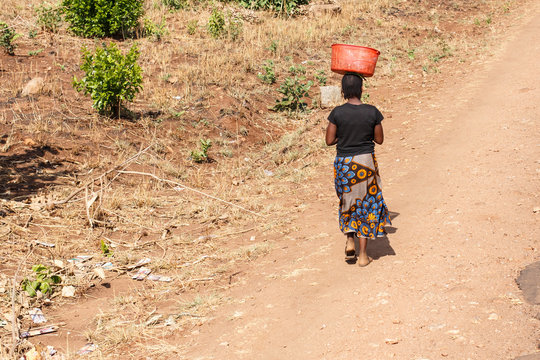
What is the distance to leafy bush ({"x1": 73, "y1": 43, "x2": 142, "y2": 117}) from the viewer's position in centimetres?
787

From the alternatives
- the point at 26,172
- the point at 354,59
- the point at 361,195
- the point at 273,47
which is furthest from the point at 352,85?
the point at 273,47

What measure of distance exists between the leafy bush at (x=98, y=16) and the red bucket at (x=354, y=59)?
25.8 feet

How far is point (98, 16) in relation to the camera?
10945 mm

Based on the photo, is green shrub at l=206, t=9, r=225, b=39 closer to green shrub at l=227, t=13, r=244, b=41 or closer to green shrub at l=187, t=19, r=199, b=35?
green shrub at l=227, t=13, r=244, b=41

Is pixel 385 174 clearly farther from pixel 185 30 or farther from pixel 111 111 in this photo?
pixel 185 30

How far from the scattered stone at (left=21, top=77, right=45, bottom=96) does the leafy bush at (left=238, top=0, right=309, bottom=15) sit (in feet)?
22.9

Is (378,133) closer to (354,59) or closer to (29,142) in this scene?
(354,59)

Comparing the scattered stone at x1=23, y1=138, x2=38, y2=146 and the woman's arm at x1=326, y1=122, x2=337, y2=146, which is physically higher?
the woman's arm at x1=326, y1=122, x2=337, y2=146

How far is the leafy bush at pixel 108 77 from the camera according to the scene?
787 cm

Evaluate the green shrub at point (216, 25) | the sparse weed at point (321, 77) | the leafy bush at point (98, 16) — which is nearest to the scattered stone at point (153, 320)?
the sparse weed at point (321, 77)

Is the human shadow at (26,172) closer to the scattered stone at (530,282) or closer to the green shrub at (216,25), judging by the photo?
the scattered stone at (530,282)

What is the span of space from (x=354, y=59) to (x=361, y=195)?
3.51 feet

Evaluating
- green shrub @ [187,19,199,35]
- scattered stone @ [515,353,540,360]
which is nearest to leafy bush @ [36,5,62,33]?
green shrub @ [187,19,199,35]

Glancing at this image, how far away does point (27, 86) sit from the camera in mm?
8617
